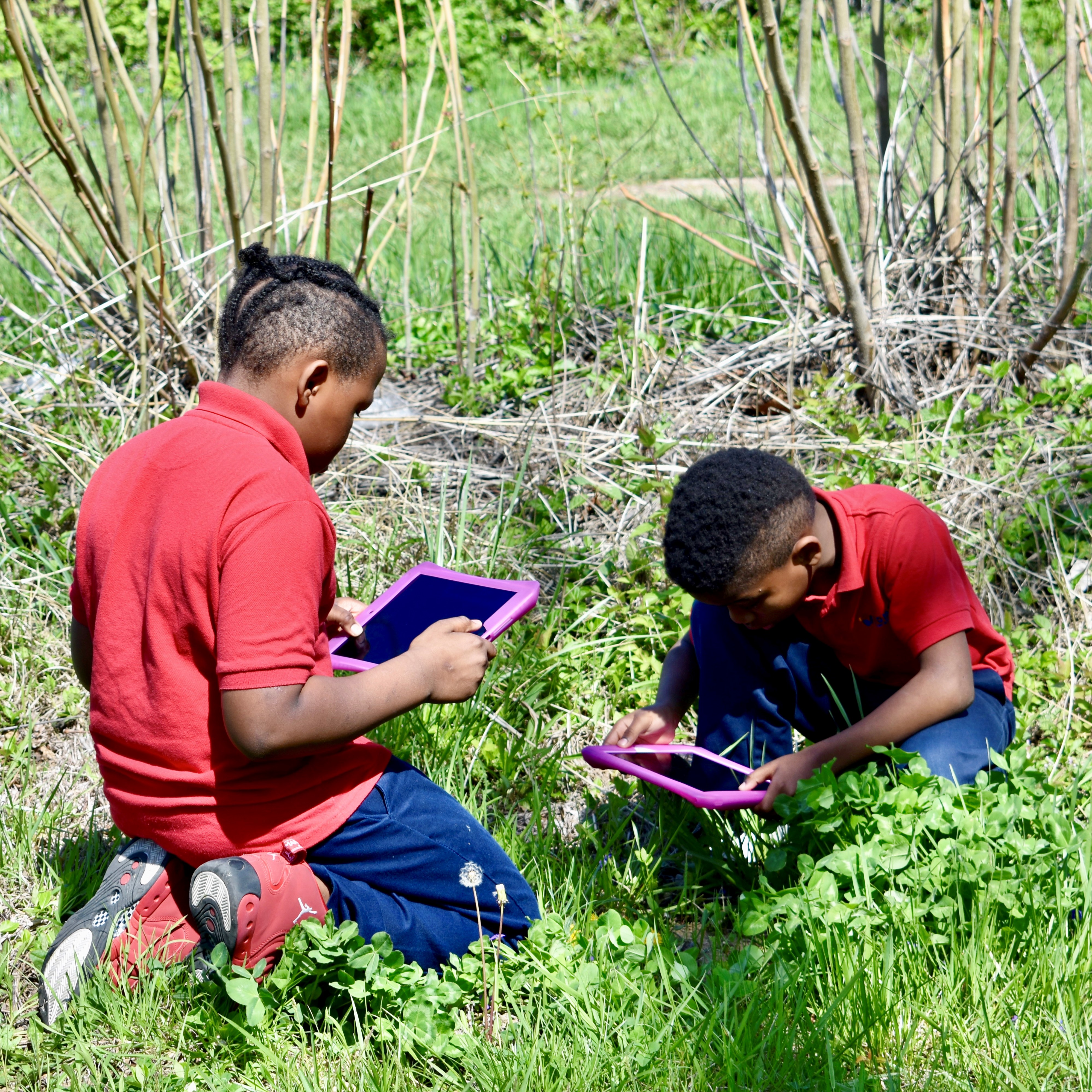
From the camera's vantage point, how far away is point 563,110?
27.2ft

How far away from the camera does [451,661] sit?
6.31 feet

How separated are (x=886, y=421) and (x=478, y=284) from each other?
1.45 meters

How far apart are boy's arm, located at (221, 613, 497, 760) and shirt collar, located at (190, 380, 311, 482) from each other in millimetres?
367

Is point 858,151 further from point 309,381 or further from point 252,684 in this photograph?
point 252,684

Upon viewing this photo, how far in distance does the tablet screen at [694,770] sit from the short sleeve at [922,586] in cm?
45

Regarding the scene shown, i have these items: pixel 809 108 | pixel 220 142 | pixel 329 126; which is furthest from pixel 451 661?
pixel 809 108

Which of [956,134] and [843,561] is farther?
[956,134]

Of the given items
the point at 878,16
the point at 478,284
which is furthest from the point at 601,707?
the point at 878,16

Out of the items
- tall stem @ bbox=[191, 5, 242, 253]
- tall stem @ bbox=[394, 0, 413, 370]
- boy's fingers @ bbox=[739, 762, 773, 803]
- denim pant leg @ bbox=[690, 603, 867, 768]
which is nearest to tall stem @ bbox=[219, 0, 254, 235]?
tall stem @ bbox=[191, 5, 242, 253]

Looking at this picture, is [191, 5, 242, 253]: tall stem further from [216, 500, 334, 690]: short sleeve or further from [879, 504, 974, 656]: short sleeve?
[879, 504, 974, 656]: short sleeve

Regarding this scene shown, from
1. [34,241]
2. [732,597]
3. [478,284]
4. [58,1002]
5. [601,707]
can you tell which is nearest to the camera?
[58,1002]

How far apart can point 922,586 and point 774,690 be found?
A: 1.35 feet

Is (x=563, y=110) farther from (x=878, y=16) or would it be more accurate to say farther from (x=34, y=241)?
(x=34, y=241)

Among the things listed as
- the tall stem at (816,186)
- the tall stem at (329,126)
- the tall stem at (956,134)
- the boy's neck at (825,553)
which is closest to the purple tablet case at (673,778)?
the boy's neck at (825,553)
